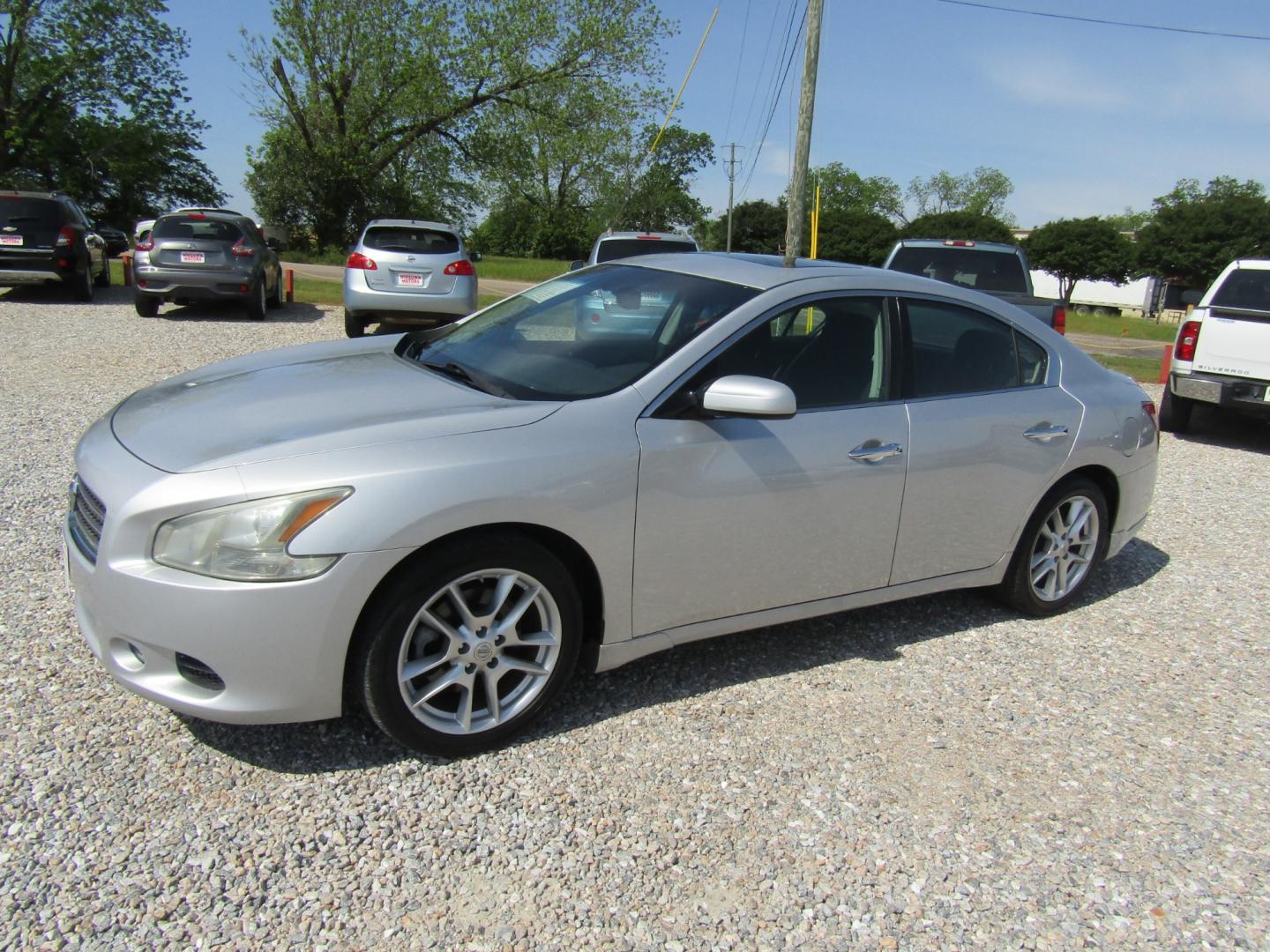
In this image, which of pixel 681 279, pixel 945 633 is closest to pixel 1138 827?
pixel 945 633

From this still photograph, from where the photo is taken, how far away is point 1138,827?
9.95 ft

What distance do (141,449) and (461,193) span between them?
36.7m

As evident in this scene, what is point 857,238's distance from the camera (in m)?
65.1

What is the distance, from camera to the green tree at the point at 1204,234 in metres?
56.8

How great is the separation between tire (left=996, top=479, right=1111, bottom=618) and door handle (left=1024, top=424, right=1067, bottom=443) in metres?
0.28

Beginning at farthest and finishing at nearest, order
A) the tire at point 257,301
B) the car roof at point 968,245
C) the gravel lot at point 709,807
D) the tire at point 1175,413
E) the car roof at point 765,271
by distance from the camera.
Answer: the tire at point 257,301 < the car roof at point 968,245 < the tire at point 1175,413 < the car roof at point 765,271 < the gravel lot at point 709,807

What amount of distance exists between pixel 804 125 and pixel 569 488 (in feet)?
40.8

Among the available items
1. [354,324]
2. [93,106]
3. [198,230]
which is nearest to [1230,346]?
[354,324]

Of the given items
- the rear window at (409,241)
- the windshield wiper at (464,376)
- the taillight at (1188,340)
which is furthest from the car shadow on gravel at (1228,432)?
the rear window at (409,241)

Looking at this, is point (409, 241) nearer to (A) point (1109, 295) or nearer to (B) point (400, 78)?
(B) point (400, 78)

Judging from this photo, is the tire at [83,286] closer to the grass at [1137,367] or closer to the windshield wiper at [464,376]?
the windshield wiper at [464,376]

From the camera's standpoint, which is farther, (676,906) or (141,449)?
(141,449)

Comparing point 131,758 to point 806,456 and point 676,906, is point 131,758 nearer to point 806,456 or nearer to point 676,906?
point 676,906

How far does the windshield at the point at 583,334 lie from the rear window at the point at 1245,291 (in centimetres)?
745
